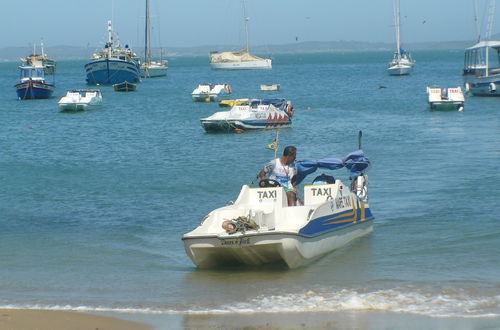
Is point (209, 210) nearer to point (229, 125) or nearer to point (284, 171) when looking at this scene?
point (284, 171)

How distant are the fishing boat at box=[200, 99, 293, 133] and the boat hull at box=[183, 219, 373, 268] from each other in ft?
83.5

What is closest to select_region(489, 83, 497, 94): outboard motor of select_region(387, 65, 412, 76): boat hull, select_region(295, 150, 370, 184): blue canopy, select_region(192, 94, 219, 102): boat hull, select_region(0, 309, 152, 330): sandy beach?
select_region(192, 94, 219, 102): boat hull

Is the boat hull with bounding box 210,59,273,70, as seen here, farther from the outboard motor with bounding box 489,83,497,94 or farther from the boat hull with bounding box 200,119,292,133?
the boat hull with bounding box 200,119,292,133

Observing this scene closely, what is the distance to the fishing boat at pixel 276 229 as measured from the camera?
44.0ft

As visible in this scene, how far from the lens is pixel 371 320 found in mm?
11031

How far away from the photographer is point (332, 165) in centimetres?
1697

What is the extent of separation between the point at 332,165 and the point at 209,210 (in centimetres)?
440

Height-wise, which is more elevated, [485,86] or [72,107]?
[485,86]

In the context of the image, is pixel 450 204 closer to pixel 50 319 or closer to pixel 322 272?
pixel 322 272

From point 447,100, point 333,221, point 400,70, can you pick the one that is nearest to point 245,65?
point 400,70

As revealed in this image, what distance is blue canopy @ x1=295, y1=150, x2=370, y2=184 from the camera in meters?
16.8

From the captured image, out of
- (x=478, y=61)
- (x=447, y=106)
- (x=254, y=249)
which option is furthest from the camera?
(x=478, y=61)

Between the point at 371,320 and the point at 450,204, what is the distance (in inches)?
383

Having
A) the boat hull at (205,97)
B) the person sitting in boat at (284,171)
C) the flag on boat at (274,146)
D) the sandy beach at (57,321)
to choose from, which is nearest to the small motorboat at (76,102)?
the boat hull at (205,97)
